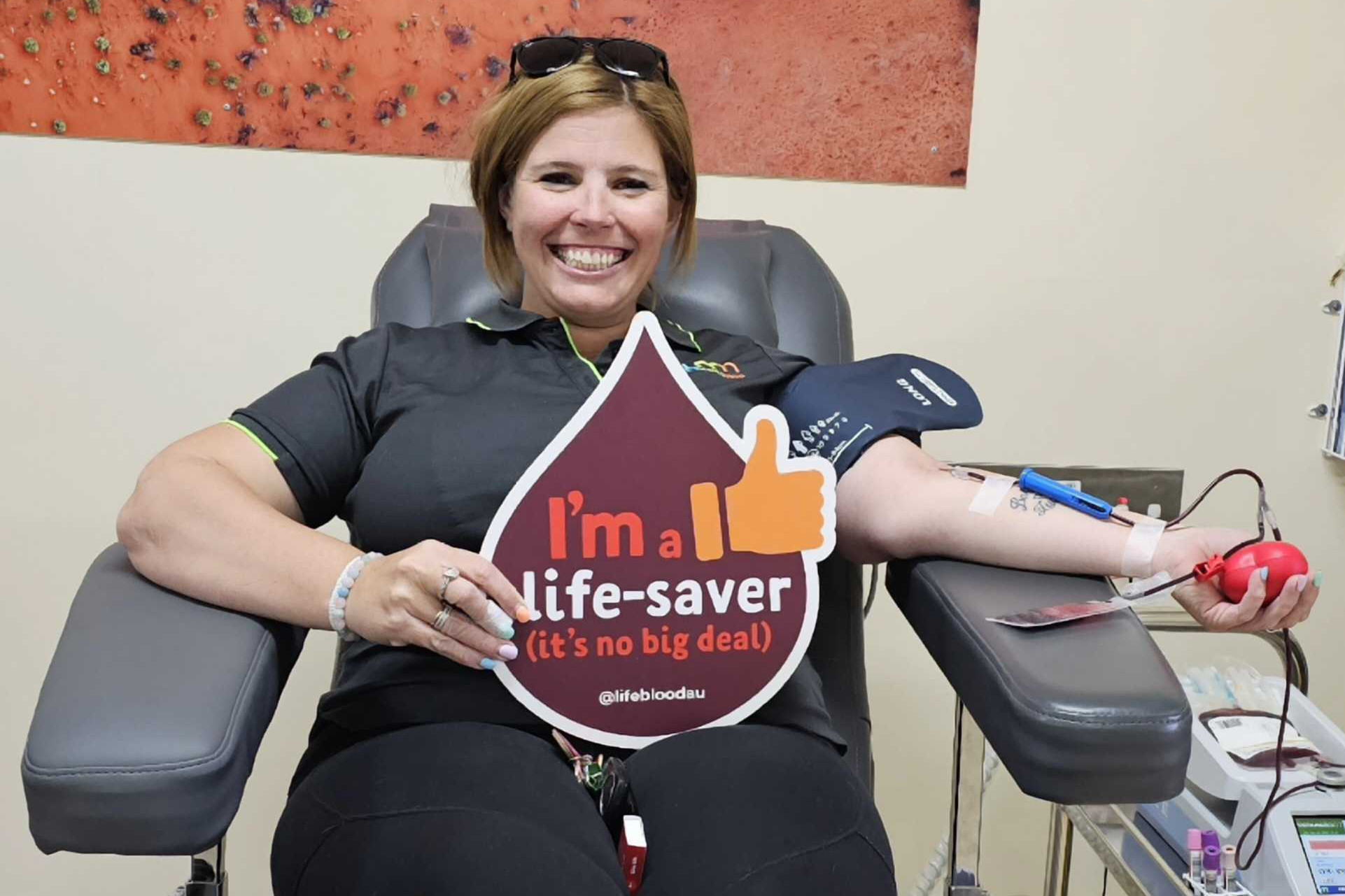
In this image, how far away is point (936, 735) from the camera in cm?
198

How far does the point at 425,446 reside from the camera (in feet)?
3.67

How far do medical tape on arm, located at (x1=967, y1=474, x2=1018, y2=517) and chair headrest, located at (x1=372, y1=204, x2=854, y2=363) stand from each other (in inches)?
14.4

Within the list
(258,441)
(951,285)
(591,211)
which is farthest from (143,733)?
(951,285)

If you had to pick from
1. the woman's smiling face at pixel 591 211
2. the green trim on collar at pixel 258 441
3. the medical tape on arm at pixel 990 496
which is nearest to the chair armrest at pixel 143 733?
the green trim on collar at pixel 258 441

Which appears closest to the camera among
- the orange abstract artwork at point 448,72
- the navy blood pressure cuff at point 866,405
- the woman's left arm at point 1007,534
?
the woman's left arm at point 1007,534

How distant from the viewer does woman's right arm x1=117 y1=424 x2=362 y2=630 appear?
37.8 inches

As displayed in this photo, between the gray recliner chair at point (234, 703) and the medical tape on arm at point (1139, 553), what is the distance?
3 centimetres

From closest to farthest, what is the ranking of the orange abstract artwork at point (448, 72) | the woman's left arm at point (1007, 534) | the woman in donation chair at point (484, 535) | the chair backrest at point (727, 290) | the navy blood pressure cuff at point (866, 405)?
the woman in donation chair at point (484, 535), the woman's left arm at point (1007, 534), the navy blood pressure cuff at point (866, 405), the chair backrest at point (727, 290), the orange abstract artwork at point (448, 72)

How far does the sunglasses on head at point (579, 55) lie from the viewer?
1.23 metres

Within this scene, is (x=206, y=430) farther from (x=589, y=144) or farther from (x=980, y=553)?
(x=980, y=553)

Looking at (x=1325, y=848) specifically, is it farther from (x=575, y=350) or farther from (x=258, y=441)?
(x=258, y=441)

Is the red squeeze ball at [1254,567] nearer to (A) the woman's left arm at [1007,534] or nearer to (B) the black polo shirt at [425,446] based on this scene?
(A) the woman's left arm at [1007,534]

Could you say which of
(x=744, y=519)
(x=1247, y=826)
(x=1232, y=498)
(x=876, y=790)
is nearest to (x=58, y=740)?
(x=744, y=519)

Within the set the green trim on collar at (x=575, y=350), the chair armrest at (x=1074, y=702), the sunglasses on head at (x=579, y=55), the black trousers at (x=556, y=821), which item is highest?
the sunglasses on head at (x=579, y=55)
